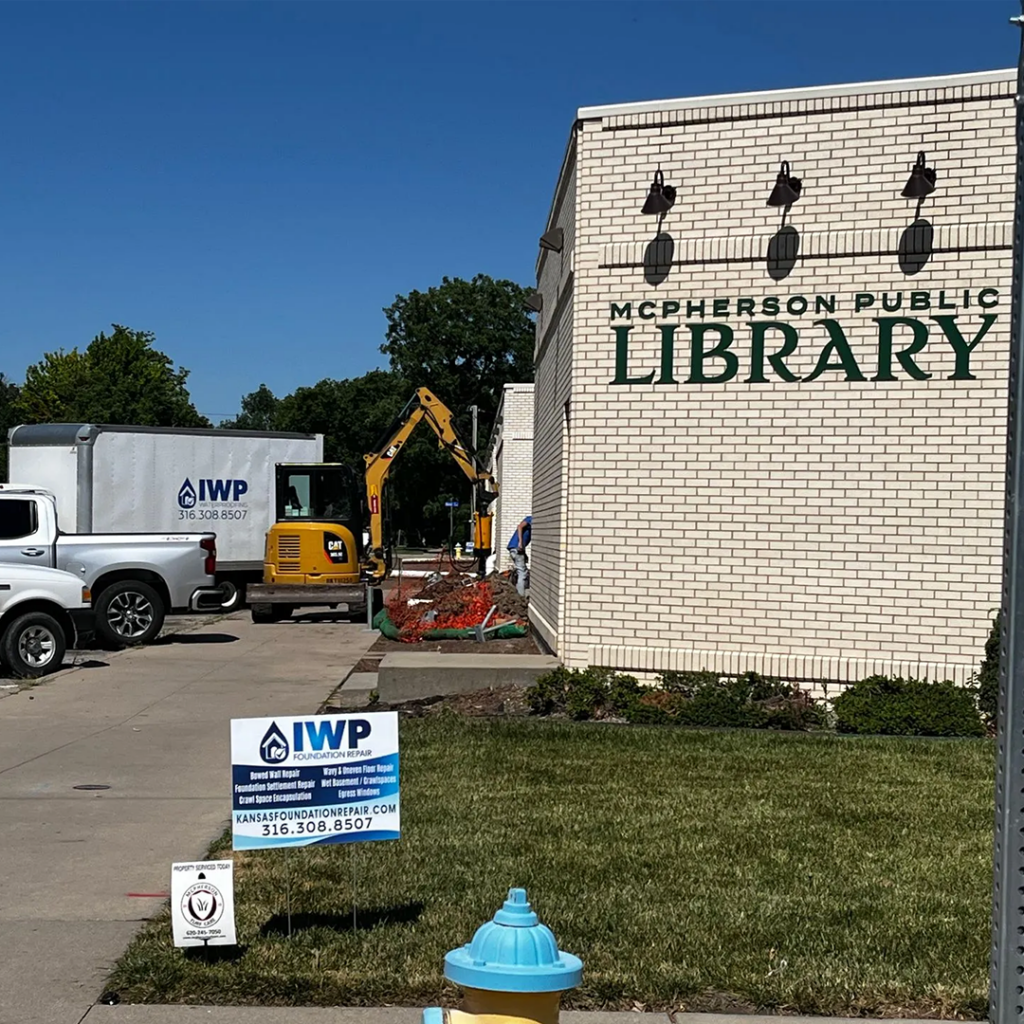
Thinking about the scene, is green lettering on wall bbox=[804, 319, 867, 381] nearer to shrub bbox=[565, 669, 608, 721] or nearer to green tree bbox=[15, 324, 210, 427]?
shrub bbox=[565, 669, 608, 721]

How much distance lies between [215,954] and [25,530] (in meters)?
15.1

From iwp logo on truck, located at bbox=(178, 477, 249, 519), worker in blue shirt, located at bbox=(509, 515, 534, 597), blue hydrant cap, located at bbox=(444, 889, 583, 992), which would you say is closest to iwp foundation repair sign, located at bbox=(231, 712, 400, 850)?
blue hydrant cap, located at bbox=(444, 889, 583, 992)

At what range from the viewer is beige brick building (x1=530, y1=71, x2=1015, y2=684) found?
12195mm

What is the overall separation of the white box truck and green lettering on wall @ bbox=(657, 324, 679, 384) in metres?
15.7

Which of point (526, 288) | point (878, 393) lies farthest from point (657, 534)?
point (526, 288)

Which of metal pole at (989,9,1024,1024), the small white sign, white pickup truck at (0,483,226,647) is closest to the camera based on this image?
metal pole at (989,9,1024,1024)

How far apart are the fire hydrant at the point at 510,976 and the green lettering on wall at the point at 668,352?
9340 mm

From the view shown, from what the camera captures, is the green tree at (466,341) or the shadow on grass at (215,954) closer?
the shadow on grass at (215,954)

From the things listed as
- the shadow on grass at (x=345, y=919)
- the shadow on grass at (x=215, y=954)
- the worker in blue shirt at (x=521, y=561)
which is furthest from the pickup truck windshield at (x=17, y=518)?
the shadow on grass at (x=215, y=954)

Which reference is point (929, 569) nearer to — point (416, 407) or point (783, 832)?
point (783, 832)

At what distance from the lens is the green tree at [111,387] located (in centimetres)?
6544

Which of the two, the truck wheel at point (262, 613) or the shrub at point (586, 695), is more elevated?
the shrub at point (586, 695)

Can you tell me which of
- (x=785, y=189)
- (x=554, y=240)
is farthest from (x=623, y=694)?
(x=554, y=240)

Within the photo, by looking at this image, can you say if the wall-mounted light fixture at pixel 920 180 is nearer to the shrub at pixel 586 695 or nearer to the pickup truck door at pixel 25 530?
the shrub at pixel 586 695
